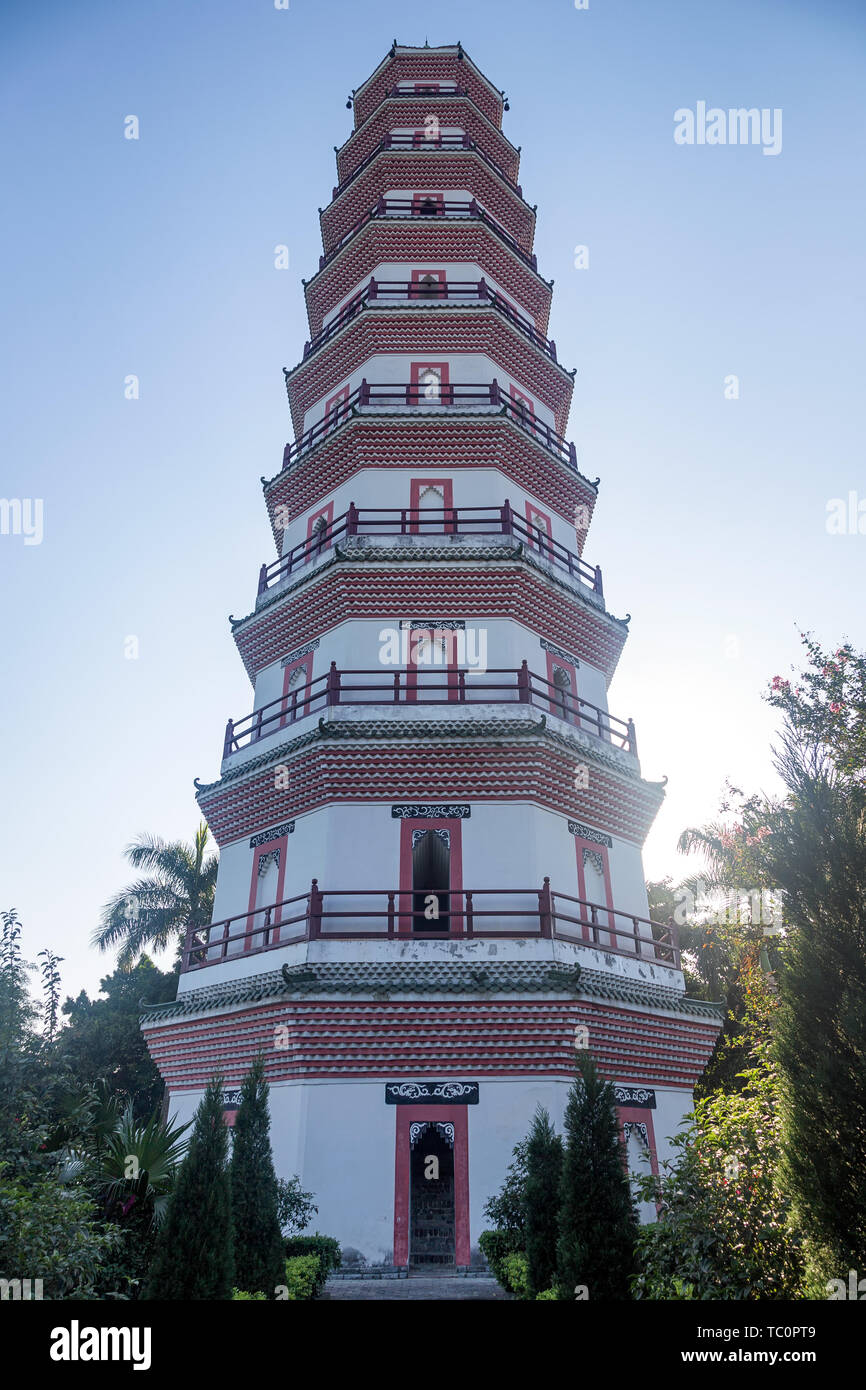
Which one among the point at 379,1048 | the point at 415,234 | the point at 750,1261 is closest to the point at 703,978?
the point at 379,1048

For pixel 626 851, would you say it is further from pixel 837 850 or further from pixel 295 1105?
pixel 837 850

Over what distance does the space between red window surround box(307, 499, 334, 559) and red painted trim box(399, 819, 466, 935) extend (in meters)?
6.75

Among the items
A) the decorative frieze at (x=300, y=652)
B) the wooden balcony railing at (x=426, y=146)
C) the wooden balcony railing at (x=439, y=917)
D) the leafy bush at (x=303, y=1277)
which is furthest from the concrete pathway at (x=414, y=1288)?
the wooden balcony railing at (x=426, y=146)

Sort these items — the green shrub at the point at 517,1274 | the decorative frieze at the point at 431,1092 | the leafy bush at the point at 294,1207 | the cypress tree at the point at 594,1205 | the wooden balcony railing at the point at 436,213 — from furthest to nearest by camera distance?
the wooden balcony railing at the point at 436,213 < the decorative frieze at the point at 431,1092 < the leafy bush at the point at 294,1207 < the green shrub at the point at 517,1274 < the cypress tree at the point at 594,1205

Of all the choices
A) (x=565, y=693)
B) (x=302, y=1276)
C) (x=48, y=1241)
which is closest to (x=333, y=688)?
(x=565, y=693)

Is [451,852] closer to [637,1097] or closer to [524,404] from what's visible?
[637,1097]

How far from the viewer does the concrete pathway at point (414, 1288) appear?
1073cm

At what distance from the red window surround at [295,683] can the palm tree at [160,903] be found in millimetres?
11237

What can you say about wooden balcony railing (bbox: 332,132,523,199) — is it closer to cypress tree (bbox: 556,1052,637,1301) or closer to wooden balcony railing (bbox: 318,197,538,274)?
wooden balcony railing (bbox: 318,197,538,274)

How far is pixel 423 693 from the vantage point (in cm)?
1692

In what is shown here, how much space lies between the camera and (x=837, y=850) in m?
7.47

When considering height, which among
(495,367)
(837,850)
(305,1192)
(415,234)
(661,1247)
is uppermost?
(415,234)

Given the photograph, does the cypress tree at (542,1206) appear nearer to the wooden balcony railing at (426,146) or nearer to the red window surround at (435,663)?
the red window surround at (435,663)
